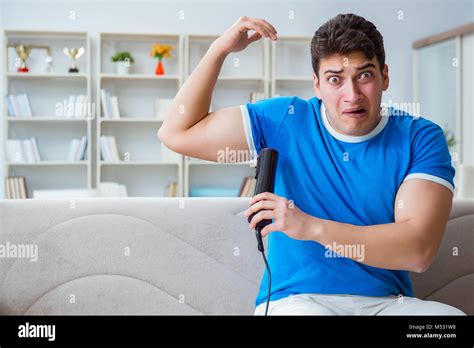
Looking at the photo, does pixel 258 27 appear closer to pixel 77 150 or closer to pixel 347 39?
pixel 347 39

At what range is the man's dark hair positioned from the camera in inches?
41.8

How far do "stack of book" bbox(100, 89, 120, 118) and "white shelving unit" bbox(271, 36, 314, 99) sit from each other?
1289mm

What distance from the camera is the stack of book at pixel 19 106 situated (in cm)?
445

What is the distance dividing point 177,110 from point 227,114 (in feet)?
0.34

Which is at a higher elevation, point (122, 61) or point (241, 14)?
point (241, 14)

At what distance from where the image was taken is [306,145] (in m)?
1.17

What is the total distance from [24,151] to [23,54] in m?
0.74

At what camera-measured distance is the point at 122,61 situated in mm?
4586

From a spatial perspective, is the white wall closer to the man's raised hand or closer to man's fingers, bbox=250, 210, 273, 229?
the man's raised hand

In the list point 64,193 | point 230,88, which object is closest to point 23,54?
point 64,193

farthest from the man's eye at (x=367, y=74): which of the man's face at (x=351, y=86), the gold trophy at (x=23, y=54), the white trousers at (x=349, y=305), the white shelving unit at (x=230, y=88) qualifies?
the gold trophy at (x=23, y=54)

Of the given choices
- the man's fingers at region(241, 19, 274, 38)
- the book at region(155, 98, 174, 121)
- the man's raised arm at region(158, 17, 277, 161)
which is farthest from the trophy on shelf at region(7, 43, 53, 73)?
the man's fingers at region(241, 19, 274, 38)

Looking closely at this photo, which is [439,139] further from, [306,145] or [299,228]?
[299,228]
